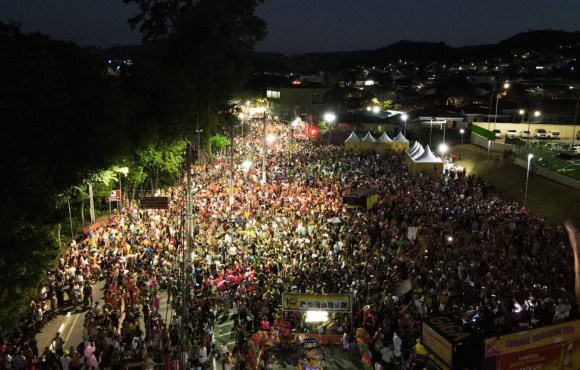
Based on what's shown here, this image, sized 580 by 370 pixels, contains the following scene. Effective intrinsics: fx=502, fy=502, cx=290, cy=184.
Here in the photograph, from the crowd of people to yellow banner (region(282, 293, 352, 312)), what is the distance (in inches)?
25.6

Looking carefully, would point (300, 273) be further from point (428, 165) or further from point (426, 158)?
point (426, 158)

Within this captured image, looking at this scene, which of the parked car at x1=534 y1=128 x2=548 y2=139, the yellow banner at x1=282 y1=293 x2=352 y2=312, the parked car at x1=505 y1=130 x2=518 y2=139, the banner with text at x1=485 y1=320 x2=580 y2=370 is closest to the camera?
the banner with text at x1=485 y1=320 x2=580 y2=370

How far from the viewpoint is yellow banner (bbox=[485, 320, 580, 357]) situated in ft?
30.0

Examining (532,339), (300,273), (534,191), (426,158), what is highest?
(532,339)

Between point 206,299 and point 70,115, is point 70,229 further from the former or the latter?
point 206,299

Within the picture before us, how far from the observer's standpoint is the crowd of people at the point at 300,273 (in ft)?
37.2

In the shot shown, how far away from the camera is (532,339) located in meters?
9.50

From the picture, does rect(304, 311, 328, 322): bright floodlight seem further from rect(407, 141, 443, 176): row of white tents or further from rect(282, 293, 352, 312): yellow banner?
rect(407, 141, 443, 176): row of white tents

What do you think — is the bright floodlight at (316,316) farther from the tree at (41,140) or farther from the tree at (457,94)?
the tree at (457,94)

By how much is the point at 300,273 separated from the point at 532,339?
6.71m

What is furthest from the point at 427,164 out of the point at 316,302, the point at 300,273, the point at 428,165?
the point at 316,302

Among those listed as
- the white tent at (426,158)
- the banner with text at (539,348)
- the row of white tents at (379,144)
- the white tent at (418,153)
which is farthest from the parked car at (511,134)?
the banner with text at (539,348)

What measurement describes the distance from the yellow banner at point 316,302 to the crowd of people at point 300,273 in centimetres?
65

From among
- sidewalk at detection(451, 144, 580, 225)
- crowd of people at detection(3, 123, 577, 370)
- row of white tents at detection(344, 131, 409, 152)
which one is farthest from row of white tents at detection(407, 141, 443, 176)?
row of white tents at detection(344, 131, 409, 152)
